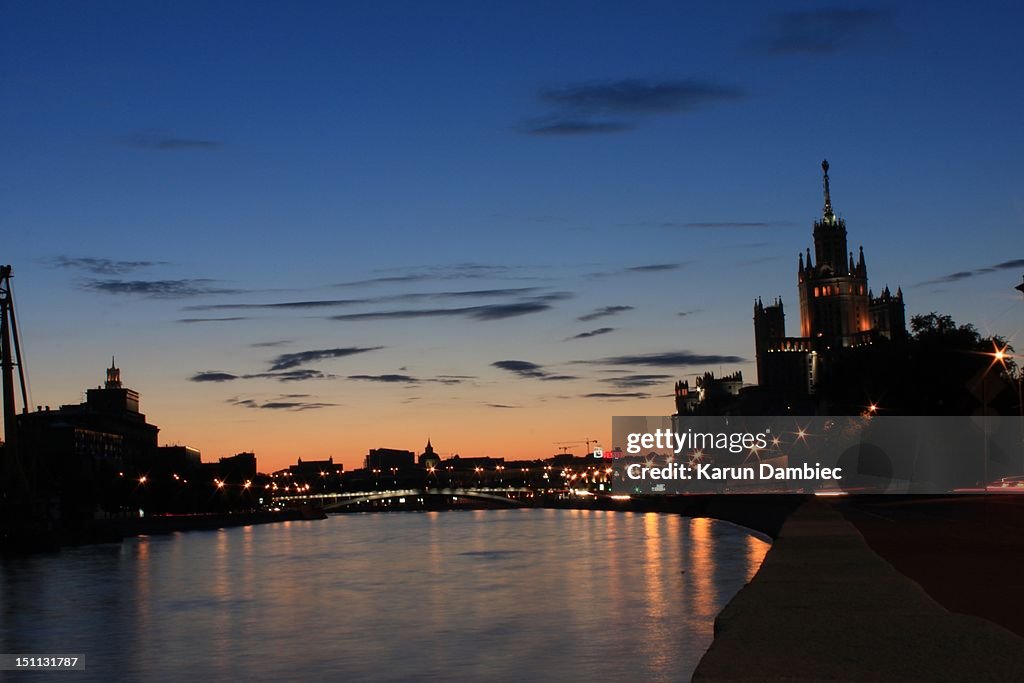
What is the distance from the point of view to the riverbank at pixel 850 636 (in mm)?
15625

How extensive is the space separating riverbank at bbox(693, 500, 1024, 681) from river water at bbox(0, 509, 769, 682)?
4.27 metres

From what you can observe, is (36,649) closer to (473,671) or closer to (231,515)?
(473,671)

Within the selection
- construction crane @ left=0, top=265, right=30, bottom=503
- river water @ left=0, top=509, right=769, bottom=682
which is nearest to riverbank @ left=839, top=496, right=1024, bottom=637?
river water @ left=0, top=509, right=769, bottom=682

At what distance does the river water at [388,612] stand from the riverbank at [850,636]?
4266mm

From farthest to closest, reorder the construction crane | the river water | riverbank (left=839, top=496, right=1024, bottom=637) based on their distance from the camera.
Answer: the construction crane, the river water, riverbank (left=839, top=496, right=1024, bottom=637)

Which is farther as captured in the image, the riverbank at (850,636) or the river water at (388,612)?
the river water at (388,612)

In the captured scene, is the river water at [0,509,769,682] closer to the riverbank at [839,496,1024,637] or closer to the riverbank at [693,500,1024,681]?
the riverbank at [693,500,1024,681]

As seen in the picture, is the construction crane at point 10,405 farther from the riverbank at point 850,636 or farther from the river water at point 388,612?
the riverbank at point 850,636

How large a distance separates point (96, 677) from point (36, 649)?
828 centimetres

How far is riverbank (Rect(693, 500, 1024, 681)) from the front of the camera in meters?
15.6

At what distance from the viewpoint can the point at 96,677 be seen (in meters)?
31.1

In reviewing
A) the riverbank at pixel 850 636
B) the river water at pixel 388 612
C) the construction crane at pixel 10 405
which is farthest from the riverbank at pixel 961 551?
the construction crane at pixel 10 405

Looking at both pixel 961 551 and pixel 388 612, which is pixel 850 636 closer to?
pixel 961 551

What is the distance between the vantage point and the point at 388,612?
46.4m
